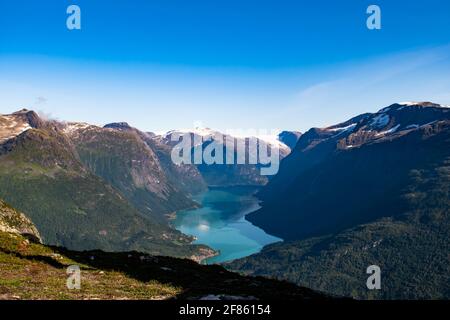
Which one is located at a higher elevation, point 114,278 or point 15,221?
point 15,221
